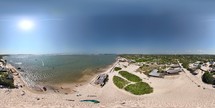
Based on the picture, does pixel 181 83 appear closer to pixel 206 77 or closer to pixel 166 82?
pixel 166 82

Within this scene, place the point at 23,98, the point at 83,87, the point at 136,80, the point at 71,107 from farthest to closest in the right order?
the point at 136,80 < the point at 83,87 < the point at 23,98 < the point at 71,107

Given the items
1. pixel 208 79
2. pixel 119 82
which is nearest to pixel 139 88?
pixel 119 82

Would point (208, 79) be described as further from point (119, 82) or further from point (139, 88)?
point (119, 82)

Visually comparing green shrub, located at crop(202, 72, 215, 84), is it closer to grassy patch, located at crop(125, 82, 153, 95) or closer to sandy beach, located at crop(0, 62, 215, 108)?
sandy beach, located at crop(0, 62, 215, 108)

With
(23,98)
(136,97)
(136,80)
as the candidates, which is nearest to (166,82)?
(136,80)

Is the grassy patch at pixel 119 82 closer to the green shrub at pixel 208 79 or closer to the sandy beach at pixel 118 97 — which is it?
the sandy beach at pixel 118 97

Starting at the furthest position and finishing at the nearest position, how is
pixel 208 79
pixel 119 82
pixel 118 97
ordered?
pixel 119 82 → pixel 208 79 → pixel 118 97
